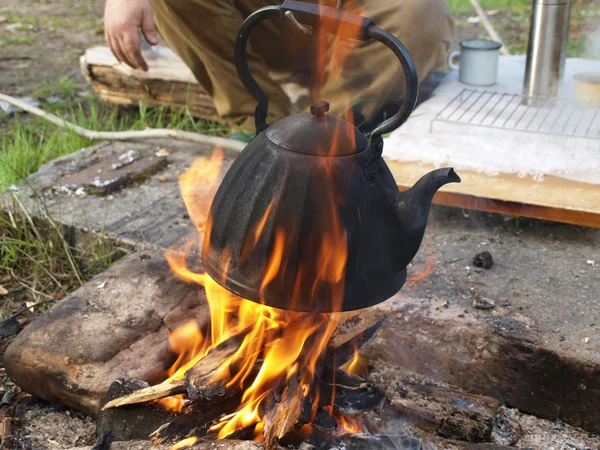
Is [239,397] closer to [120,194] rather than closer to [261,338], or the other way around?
[261,338]

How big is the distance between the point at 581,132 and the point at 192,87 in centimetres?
225

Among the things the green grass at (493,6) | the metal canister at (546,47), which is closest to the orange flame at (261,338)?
the metal canister at (546,47)

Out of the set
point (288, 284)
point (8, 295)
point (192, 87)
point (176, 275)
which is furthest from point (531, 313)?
point (192, 87)

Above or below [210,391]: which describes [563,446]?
below

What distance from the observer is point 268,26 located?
3354mm

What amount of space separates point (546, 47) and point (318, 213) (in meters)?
2.35

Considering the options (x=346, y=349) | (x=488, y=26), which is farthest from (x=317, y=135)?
(x=488, y=26)

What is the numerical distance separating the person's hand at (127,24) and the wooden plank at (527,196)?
123 cm

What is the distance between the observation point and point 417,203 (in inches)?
64.4

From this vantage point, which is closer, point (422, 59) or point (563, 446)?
point (563, 446)

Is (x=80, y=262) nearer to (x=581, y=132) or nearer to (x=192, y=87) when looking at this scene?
(x=192, y=87)

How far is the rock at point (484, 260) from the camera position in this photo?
2.44 metres

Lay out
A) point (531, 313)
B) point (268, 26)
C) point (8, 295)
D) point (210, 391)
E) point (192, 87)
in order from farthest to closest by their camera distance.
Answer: point (192, 87) < point (268, 26) < point (8, 295) < point (531, 313) < point (210, 391)

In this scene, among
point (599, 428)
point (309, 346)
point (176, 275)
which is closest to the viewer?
point (309, 346)
